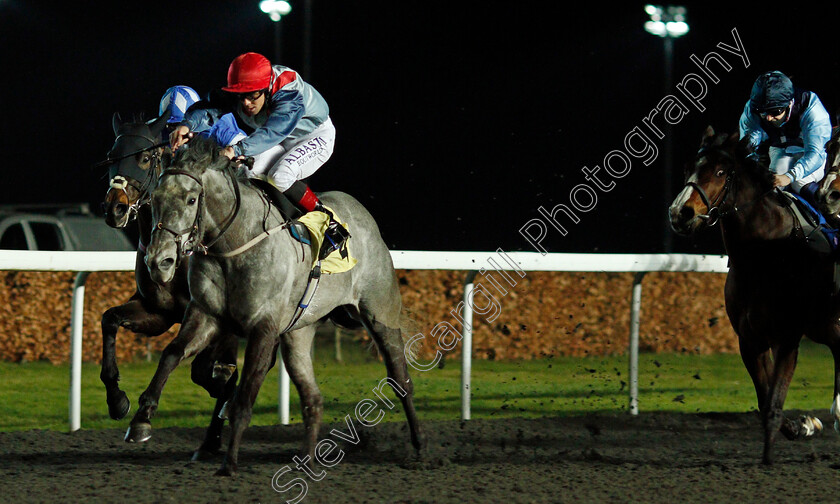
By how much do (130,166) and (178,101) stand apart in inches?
27.7

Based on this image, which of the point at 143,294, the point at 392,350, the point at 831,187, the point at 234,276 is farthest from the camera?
the point at 392,350

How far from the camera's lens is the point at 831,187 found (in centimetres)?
451

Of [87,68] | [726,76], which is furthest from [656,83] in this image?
[87,68]

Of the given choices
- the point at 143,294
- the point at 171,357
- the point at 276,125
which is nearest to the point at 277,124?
the point at 276,125

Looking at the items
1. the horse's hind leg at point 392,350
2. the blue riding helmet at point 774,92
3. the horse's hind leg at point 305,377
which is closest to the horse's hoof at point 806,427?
the blue riding helmet at point 774,92

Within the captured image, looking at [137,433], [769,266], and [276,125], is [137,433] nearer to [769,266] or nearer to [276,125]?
[276,125]

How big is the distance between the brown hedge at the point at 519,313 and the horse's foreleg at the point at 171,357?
8.96 ft

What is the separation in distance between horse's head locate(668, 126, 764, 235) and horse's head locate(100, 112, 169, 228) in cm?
224

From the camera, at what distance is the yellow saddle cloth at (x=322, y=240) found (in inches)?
168

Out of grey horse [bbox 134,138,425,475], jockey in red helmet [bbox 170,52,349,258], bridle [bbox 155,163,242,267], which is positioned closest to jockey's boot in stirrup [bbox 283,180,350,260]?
jockey in red helmet [bbox 170,52,349,258]

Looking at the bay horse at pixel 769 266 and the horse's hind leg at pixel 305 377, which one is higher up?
the bay horse at pixel 769 266

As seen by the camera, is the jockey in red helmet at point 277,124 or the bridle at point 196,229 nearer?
the bridle at point 196,229

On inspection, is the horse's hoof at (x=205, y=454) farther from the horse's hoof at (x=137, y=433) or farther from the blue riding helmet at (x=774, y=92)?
the blue riding helmet at (x=774, y=92)

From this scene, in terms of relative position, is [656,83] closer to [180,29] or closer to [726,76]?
[726,76]
